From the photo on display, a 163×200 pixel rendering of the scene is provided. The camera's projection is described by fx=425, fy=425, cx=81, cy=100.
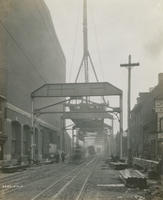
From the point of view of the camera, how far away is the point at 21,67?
160ft

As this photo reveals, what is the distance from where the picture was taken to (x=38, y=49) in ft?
192

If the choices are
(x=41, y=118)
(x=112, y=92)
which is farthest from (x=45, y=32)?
(x=112, y=92)

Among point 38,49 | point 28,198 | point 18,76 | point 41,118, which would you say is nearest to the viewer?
point 28,198

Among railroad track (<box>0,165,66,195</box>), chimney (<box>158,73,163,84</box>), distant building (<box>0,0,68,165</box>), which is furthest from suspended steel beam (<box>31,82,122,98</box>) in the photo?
railroad track (<box>0,165,66,195</box>)

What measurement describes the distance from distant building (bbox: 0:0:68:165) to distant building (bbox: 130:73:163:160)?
13.5m

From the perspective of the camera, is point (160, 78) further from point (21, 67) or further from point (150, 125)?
point (21, 67)

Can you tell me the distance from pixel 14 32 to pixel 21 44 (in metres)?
3.57

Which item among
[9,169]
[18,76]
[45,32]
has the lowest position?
[9,169]

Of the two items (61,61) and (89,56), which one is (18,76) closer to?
(89,56)

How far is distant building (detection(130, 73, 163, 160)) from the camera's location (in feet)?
141

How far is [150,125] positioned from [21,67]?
16395 millimetres

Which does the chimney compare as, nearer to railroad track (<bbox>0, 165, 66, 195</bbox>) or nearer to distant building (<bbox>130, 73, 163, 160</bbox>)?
distant building (<bbox>130, 73, 163, 160</bbox>)

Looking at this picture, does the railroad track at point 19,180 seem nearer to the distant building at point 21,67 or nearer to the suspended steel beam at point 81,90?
the distant building at point 21,67

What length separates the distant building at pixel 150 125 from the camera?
4297 centimetres
